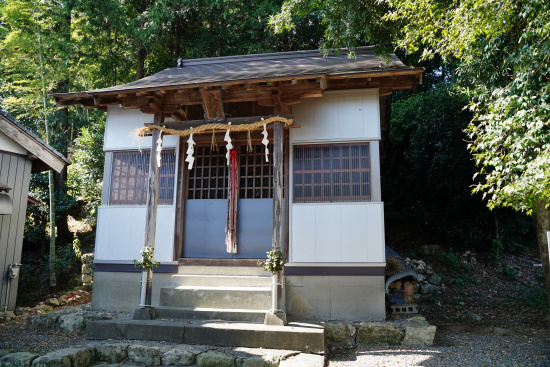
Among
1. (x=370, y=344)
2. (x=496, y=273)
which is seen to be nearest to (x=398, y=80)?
(x=370, y=344)

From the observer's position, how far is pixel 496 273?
10.9m

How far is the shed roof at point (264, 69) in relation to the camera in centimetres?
672

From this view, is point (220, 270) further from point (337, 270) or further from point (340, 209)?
point (340, 209)

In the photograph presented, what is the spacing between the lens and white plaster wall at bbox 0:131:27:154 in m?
8.27

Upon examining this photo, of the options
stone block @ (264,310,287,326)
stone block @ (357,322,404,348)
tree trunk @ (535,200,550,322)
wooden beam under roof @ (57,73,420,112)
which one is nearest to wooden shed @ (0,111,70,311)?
wooden beam under roof @ (57,73,420,112)

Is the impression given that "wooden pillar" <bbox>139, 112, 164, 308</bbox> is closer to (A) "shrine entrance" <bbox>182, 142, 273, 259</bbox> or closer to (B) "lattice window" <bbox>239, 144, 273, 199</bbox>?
(A) "shrine entrance" <bbox>182, 142, 273, 259</bbox>

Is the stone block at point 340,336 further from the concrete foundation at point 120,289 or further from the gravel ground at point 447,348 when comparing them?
the concrete foundation at point 120,289

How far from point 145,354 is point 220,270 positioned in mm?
2277

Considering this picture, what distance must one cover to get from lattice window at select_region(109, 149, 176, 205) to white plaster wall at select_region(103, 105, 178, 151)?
7.4 inches

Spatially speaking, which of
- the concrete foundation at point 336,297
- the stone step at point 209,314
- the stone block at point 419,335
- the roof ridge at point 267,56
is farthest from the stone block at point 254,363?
the roof ridge at point 267,56

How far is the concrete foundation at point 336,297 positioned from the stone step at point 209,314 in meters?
0.87

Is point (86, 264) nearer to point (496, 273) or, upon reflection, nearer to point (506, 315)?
point (506, 315)

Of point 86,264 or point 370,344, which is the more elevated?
point 86,264

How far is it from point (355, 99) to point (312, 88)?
1.02 metres
